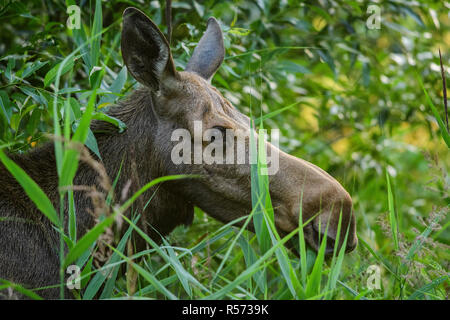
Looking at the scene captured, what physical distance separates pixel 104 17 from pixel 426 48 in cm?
→ 345

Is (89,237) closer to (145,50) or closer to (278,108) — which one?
(145,50)

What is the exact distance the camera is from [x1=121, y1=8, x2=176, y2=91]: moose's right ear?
316 centimetres

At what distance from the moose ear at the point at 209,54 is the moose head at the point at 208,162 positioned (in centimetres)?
39

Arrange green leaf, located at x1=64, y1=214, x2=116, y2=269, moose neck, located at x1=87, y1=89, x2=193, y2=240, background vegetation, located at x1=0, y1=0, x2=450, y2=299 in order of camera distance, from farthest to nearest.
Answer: moose neck, located at x1=87, y1=89, x2=193, y2=240 < background vegetation, located at x1=0, y1=0, x2=450, y2=299 < green leaf, located at x1=64, y1=214, x2=116, y2=269

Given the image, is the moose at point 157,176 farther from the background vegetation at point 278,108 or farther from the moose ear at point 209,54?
the moose ear at point 209,54

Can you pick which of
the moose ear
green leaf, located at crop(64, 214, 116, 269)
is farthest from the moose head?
green leaf, located at crop(64, 214, 116, 269)

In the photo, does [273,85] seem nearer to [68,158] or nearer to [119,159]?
[119,159]

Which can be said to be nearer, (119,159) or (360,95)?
(119,159)

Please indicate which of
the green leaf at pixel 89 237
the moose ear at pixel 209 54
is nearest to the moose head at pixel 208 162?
the moose ear at pixel 209 54

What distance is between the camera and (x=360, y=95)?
586 cm

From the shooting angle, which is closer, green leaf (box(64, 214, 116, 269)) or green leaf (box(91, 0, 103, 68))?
green leaf (box(64, 214, 116, 269))

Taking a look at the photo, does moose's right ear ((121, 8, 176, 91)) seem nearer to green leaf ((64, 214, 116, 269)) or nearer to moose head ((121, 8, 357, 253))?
moose head ((121, 8, 357, 253))

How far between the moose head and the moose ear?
39cm
